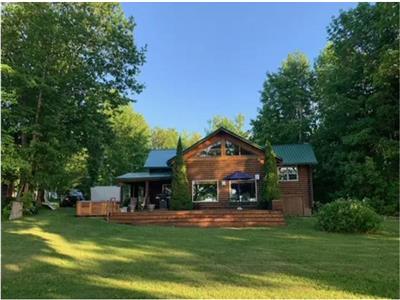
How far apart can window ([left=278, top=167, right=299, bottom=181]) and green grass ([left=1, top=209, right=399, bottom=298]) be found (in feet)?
35.4

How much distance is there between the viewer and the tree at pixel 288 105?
3328 centimetres

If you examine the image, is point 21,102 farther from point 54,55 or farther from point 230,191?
point 230,191

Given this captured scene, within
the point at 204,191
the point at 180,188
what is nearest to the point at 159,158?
the point at 204,191

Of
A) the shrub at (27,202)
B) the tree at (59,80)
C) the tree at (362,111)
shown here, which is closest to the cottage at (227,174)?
the tree at (362,111)

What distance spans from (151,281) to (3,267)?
3.06 meters

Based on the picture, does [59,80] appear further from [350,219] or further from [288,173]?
[350,219]

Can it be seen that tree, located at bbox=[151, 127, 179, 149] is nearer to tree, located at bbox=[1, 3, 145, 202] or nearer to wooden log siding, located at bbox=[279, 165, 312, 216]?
tree, located at bbox=[1, 3, 145, 202]

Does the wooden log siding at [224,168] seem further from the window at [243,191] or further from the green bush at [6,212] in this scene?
the green bush at [6,212]

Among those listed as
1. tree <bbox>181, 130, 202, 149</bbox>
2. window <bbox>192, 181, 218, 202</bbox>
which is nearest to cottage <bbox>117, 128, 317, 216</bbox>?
window <bbox>192, 181, 218, 202</bbox>

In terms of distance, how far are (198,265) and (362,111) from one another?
21.1 metres

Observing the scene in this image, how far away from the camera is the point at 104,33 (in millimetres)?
25453

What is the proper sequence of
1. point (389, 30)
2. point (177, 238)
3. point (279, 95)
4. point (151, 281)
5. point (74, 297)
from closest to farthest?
1. point (74, 297)
2. point (151, 281)
3. point (177, 238)
4. point (389, 30)
5. point (279, 95)

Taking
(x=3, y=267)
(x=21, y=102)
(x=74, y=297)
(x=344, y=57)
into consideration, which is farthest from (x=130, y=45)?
(x=74, y=297)

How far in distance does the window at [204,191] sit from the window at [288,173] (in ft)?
14.4
